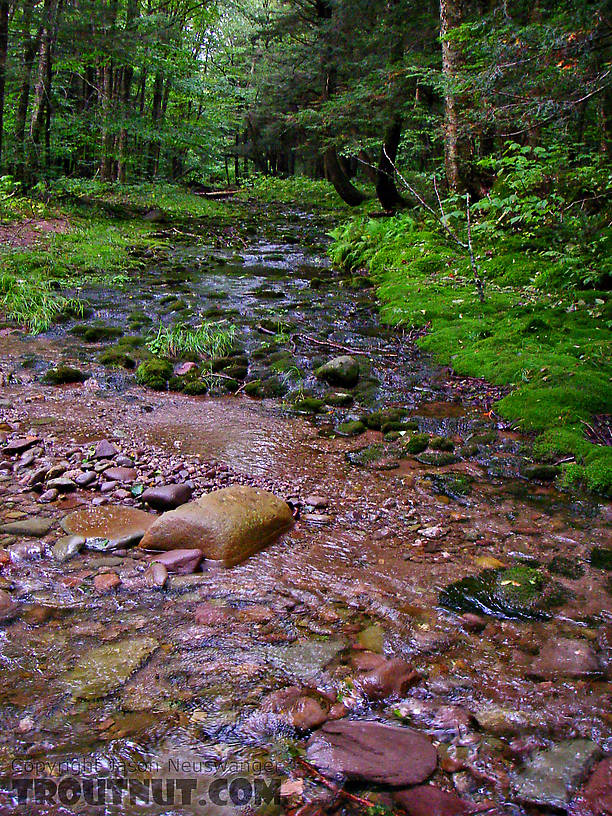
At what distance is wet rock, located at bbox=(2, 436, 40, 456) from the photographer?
4309mm

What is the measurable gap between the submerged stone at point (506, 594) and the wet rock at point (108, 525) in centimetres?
187

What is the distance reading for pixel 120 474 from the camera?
160 inches

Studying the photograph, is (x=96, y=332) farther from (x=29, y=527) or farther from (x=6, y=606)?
(x=6, y=606)

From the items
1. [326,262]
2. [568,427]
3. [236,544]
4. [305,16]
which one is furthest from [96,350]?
[305,16]

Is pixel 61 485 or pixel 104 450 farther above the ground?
pixel 104 450

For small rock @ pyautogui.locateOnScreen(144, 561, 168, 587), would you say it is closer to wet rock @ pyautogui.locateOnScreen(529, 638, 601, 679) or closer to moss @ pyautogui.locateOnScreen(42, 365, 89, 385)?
wet rock @ pyautogui.locateOnScreen(529, 638, 601, 679)

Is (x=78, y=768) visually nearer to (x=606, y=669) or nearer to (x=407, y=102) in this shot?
(x=606, y=669)

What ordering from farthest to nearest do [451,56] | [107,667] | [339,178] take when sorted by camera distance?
[339,178] → [451,56] → [107,667]

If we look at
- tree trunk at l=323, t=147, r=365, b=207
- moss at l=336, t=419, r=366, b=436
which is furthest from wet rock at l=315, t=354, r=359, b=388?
tree trunk at l=323, t=147, r=365, b=207

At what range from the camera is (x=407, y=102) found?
13.0m

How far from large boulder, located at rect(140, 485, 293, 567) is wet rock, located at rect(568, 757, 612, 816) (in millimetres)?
1947

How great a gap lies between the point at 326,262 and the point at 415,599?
433 inches

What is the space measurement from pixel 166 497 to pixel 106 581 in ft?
2.88

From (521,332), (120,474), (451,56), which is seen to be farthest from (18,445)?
(451,56)
